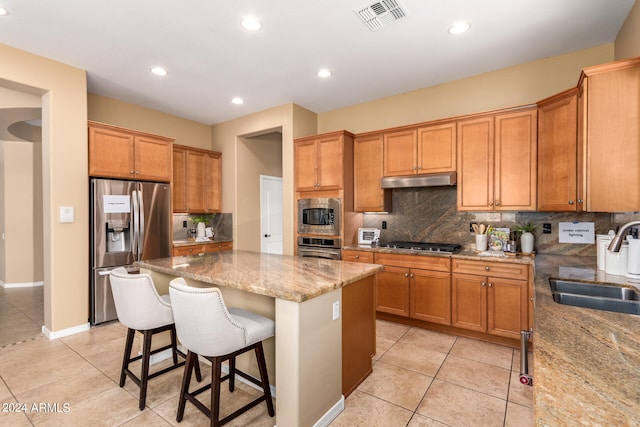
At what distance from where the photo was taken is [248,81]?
3775mm

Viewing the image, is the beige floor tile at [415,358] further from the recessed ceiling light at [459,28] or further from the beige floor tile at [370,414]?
the recessed ceiling light at [459,28]

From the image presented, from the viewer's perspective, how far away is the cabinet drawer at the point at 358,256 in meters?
3.82

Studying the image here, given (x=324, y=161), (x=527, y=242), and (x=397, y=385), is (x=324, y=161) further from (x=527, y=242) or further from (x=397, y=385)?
(x=397, y=385)

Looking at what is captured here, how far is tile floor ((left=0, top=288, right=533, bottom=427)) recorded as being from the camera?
6.59 ft

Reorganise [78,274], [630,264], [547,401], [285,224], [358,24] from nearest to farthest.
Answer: [547,401] → [630,264] → [358,24] → [78,274] → [285,224]

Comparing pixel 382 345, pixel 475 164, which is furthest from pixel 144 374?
pixel 475 164

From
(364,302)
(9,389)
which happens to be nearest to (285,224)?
(364,302)

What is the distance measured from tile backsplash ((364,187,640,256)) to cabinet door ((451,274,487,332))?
0.64 metres

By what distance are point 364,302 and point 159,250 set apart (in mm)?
3108

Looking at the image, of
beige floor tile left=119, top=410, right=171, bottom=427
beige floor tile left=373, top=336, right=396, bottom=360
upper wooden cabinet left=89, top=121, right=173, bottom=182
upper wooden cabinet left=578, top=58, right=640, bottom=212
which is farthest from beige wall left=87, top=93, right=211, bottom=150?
upper wooden cabinet left=578, top=58, right=640, bottom=212

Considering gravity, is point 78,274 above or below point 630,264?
below

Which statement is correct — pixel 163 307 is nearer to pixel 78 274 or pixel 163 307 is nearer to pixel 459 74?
pixel 78 274

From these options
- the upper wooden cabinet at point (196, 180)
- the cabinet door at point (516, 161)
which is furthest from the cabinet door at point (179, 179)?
the cabinet door at point (516, 161)

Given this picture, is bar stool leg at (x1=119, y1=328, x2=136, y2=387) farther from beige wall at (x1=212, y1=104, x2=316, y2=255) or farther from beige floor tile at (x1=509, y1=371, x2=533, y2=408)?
beige floor tile at (x1=509, y1=371, x2=533, y2=408)
